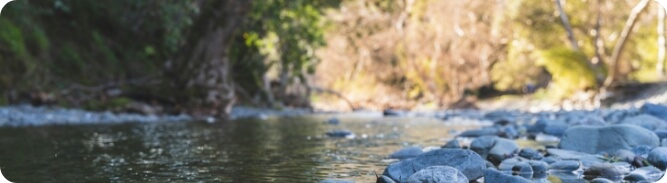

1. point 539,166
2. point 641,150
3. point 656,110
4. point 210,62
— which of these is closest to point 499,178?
point 539,166

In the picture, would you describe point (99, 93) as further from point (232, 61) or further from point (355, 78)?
point (355, 78)

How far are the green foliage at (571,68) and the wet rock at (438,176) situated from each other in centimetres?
1715

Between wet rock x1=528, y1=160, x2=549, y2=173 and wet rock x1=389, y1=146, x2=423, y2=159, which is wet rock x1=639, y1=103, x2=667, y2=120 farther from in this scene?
wet rock x1=528, y1=160, x2=549, y2=173

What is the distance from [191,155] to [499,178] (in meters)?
2.97

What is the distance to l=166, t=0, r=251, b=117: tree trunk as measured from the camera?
43.9 ft

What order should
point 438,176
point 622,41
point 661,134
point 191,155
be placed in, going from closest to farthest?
1. point 438,176
2. point 191,155
3. point 661,134
4. point 622,41

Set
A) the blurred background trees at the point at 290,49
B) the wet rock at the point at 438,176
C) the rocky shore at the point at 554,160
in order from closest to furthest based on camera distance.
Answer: the wet rock at the point at 438,176
the rocky shore at the point at 554,160
the blurred background trees at the point at 290,49

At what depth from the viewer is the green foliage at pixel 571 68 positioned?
19.5 meters

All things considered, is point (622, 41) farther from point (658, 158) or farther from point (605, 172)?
point (605, 172)

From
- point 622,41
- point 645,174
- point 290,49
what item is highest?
point 290,49

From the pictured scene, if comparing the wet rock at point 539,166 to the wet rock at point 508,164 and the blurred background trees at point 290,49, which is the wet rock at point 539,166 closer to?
the wet rock at point 508,164

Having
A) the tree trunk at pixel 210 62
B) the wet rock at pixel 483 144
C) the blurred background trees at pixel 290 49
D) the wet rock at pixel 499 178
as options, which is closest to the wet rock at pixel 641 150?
the wet rock at pixel 483 144

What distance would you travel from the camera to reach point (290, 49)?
708 inches

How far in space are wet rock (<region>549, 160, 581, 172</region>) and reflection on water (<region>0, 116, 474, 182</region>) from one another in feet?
4.04
